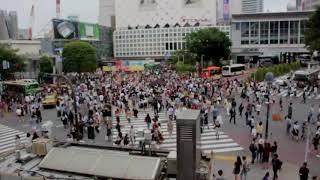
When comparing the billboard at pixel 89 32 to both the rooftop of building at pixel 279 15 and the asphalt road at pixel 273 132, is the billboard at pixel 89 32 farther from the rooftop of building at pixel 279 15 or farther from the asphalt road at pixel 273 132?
the asphalt road at pixel 273 132

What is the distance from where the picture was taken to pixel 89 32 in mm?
102000

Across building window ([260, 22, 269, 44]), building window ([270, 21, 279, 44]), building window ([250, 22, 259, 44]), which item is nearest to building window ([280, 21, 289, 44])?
building window ([270, 21, 279, 44])

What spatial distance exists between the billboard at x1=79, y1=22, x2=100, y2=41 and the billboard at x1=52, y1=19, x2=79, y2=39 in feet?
8.77

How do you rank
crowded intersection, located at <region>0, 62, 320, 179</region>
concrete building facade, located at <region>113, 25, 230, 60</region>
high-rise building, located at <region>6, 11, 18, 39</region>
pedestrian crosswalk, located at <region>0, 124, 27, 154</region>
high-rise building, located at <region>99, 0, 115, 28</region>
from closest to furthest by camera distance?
crowded intersection, located at <region>0, 62, 320, 179</region>, pedestrian crosswalk, located at <region>0, 124, 27, 154</region>, concrete building facade, located at <region>113, 25, 230, 60</region>, high-rise building, located at <region>6, 11, 18, 39</region>, high-rise building, located at <region>99, 0, 115, 28</region>

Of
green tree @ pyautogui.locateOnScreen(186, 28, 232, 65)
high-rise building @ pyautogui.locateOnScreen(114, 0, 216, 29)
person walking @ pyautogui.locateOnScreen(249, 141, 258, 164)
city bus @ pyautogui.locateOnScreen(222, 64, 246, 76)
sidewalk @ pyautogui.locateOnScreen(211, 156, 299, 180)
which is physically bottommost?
sidewalk @ pyautogui.locateOnScreen(211, 156, 299, 180)

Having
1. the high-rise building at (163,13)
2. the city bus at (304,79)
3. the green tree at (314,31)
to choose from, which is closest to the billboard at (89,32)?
the high-rise building at (163,13)

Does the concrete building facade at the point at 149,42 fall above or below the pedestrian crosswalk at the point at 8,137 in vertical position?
above

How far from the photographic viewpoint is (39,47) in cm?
7912

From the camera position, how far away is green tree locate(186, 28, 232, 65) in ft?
248

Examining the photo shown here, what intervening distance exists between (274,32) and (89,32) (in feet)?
167

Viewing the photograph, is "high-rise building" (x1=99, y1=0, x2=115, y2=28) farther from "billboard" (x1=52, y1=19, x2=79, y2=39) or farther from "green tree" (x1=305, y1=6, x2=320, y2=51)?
"green tree" (x1=305, y1=6, x2=320, y2=51)

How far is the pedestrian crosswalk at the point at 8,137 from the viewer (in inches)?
845

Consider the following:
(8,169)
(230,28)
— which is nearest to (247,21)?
(230,28)

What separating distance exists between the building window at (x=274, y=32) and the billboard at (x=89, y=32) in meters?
49.7
